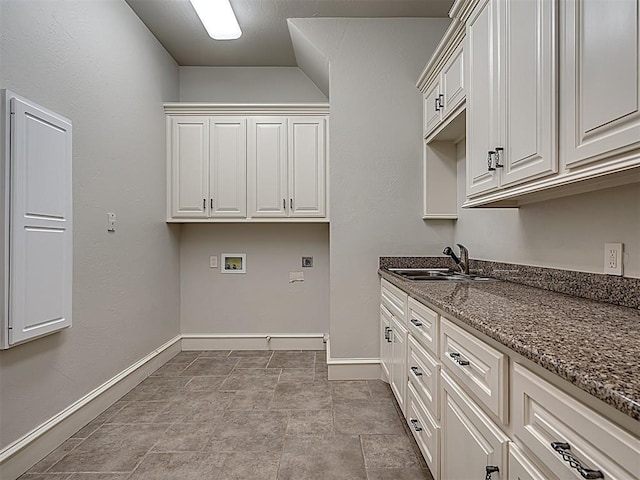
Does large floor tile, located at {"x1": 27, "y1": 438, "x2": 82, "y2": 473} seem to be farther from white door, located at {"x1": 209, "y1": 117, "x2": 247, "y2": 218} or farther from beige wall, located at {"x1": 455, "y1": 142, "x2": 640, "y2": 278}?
beige wall, located at {"x1": 455, "y1": 142, "x2": 640, "y2": 278}

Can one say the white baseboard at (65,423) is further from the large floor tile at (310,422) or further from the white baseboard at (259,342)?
the large floor tile at (310,422)

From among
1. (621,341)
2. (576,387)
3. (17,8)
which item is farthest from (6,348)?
(621,341)

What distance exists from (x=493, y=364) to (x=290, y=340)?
3236 mm

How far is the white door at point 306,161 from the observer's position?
384cm

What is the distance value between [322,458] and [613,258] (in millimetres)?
1626

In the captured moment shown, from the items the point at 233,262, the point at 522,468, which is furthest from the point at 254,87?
the point at 522,468

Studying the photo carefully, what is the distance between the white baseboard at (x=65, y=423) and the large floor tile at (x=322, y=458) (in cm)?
124

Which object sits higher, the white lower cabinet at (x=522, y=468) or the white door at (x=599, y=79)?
the white door at (x=599, y=79)

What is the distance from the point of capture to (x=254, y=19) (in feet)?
11.0

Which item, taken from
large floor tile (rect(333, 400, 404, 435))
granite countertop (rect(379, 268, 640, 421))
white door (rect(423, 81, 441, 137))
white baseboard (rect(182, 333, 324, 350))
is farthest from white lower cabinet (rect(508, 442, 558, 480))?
white baseboard (rect(182, 333, 324, 350))

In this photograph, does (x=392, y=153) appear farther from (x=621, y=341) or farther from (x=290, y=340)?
(x=621, y=341)

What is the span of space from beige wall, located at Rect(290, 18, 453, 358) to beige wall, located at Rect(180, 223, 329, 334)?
96 centimetres

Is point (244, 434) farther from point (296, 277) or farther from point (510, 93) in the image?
point (510, 93)

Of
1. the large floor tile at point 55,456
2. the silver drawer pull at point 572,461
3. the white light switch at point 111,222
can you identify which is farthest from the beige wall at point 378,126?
the silver drawer pull at point 572,461
